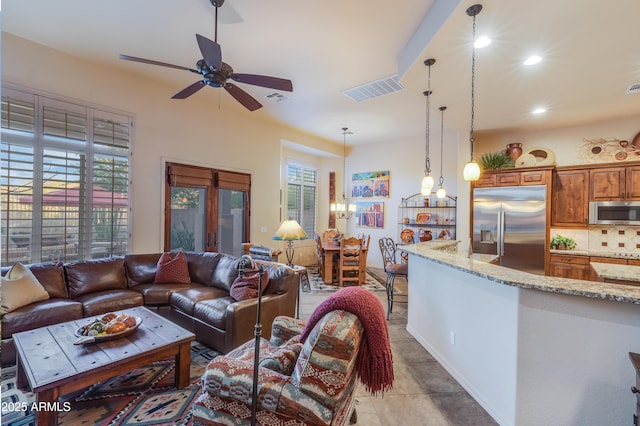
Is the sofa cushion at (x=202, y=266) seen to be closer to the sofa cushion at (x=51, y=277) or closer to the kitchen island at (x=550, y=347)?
the sofa cushion at (x=51, y=277)

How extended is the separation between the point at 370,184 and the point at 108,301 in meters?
5.90

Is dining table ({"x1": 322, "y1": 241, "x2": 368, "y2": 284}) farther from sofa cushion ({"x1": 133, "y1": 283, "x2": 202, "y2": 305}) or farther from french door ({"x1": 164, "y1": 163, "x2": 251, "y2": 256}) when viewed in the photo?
sofa cushion ({"x1": 133, "y1": 283, "x2": 202, "y2": 305})

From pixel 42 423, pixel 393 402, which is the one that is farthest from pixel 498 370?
pixel 42 423

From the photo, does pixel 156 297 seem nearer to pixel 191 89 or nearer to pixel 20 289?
pixel 20 289

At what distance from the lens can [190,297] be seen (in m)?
3.61

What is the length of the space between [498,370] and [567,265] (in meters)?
3.48

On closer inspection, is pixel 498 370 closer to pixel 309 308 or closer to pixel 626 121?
pixel 309 308

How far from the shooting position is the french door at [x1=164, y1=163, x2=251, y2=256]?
4930 mm

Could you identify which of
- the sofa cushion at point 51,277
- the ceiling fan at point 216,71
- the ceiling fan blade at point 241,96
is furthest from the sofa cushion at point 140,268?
the ceiling fan blade at point 241,96

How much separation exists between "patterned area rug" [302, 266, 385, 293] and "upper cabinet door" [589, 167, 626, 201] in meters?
3.67

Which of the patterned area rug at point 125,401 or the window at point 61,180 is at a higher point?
the window at point 61,180

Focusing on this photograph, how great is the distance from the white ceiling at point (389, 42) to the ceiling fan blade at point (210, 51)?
27.6 inches

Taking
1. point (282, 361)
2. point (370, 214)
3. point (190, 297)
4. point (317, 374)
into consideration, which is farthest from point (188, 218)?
point (370, 214)

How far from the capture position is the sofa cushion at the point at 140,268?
410 centimetres
